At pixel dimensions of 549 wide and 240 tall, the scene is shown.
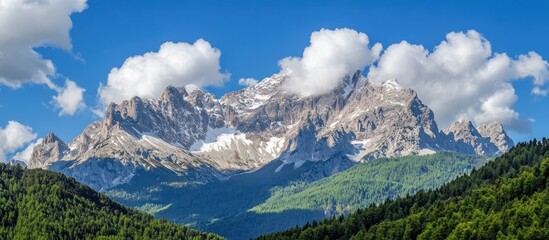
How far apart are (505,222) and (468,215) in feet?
61.1

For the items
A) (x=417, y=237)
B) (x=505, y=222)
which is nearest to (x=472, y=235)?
(x=505, y=222)

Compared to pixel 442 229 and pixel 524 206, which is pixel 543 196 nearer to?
pixel 524 206

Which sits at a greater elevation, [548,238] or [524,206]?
[524,206]

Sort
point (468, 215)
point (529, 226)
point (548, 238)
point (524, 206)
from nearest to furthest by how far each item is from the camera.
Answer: point (548, 238) → point (529, 226) → point (524, 206) → point (468, 215)

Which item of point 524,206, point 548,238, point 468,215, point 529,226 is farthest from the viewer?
point 468,215

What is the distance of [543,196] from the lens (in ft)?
610

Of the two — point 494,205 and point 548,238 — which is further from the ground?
point 494,205

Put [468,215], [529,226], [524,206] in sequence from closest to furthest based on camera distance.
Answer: [529,226] → [524,206] → [468,215]

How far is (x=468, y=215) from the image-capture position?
198500mm

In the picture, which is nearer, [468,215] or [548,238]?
[548,238]

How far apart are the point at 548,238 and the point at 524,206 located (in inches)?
950

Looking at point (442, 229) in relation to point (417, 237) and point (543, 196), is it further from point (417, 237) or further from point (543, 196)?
point (543, 196)

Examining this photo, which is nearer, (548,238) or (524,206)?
(548,238)

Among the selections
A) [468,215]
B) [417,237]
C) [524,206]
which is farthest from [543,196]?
[417,237]
